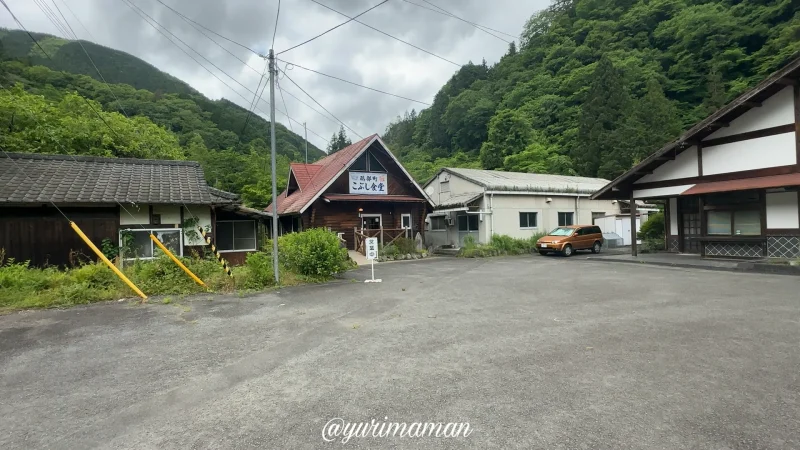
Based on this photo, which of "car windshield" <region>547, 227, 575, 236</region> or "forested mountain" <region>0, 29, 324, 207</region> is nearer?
"car windshield" <region>547, 227, 575, 236</region>

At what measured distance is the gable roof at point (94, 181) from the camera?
35.2ft

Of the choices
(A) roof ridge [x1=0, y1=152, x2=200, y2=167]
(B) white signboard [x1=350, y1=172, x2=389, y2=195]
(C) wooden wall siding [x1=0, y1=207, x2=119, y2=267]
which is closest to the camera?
(C) wooden wall siding [x1=0, y1=207, x2=119, y2=267]

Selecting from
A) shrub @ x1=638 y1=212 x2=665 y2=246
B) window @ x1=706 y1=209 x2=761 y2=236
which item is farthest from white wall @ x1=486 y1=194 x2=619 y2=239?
window @ x1=706 y1=209 x2=761 y2=236

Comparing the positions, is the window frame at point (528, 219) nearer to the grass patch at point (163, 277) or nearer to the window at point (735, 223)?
the window at point (735, 223)

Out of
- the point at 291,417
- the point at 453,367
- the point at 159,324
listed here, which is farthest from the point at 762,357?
the point at 159,324

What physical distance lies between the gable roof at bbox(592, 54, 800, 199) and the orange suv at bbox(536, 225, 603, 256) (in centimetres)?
242

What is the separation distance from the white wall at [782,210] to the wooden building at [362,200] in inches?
556

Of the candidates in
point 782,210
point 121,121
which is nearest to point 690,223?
point 782,210

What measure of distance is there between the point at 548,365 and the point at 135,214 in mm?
12498

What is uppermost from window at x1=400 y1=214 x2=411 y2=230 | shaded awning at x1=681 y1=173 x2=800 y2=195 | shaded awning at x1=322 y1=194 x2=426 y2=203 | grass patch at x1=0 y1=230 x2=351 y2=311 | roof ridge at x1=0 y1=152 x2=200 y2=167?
roof ridge at x1=0 y1=152 x2=200 y2=167

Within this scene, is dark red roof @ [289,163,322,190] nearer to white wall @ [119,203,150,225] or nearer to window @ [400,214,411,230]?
window @ [400,214,411,230]

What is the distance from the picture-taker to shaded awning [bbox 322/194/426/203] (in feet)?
61.1

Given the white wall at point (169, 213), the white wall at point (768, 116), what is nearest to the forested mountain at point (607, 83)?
the white wall at point (768, 116)

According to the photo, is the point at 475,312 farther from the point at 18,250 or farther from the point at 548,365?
the point at 18,250
